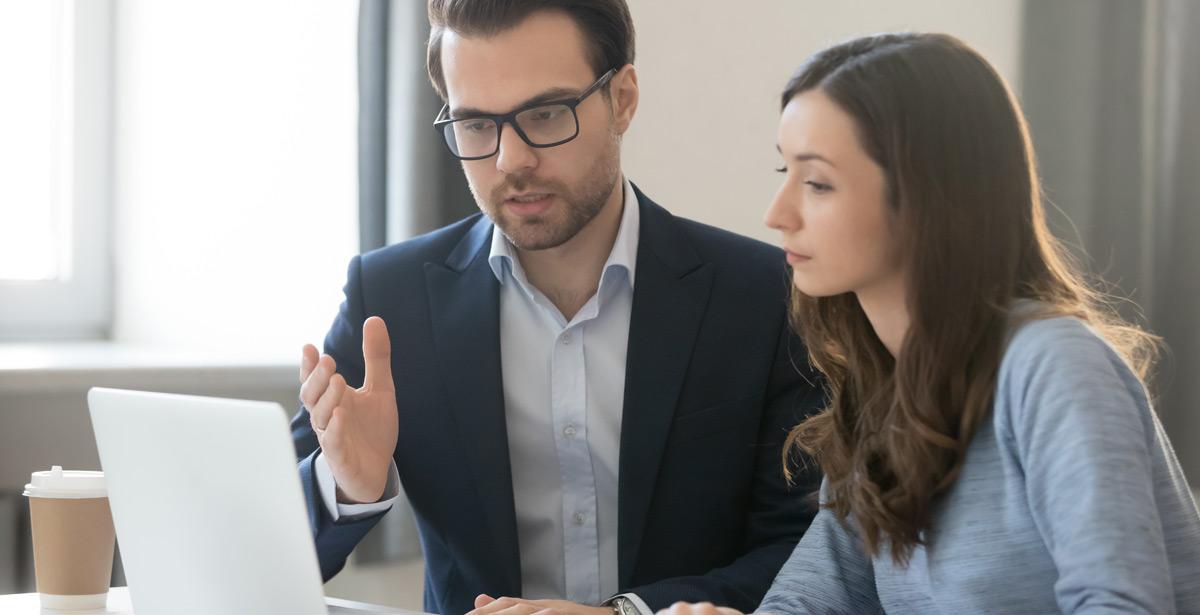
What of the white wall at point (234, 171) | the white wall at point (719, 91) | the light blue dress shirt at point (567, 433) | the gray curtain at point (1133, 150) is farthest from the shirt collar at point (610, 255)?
the gray curtain at point (1133, 150)

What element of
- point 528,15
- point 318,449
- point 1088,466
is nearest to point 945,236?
point 1088,466

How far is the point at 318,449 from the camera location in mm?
1632

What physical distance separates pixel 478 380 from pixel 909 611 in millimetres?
658

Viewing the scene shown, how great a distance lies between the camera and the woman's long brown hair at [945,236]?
115cm

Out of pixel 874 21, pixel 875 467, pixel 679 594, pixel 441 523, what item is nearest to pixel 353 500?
pixel 441 523

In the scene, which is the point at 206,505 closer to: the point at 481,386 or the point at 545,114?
the point at 481,386

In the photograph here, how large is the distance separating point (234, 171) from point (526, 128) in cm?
113

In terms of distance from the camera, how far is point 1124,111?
2990 millimetres

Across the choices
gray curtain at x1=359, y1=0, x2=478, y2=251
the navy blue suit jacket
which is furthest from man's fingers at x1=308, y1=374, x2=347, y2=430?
gray curtain at x1=359, y1=0, x2=478, y2=251

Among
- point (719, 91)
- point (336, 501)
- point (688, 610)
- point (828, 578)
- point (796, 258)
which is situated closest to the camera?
point (688, 610)

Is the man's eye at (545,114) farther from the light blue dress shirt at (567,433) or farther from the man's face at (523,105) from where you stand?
the light blue dress shirt at (567,433)

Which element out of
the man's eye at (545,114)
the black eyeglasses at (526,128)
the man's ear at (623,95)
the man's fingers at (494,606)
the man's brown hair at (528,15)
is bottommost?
the man's fingers at (494,606)

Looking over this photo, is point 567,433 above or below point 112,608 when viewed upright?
above

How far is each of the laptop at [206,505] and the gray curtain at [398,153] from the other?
45.8 inches
